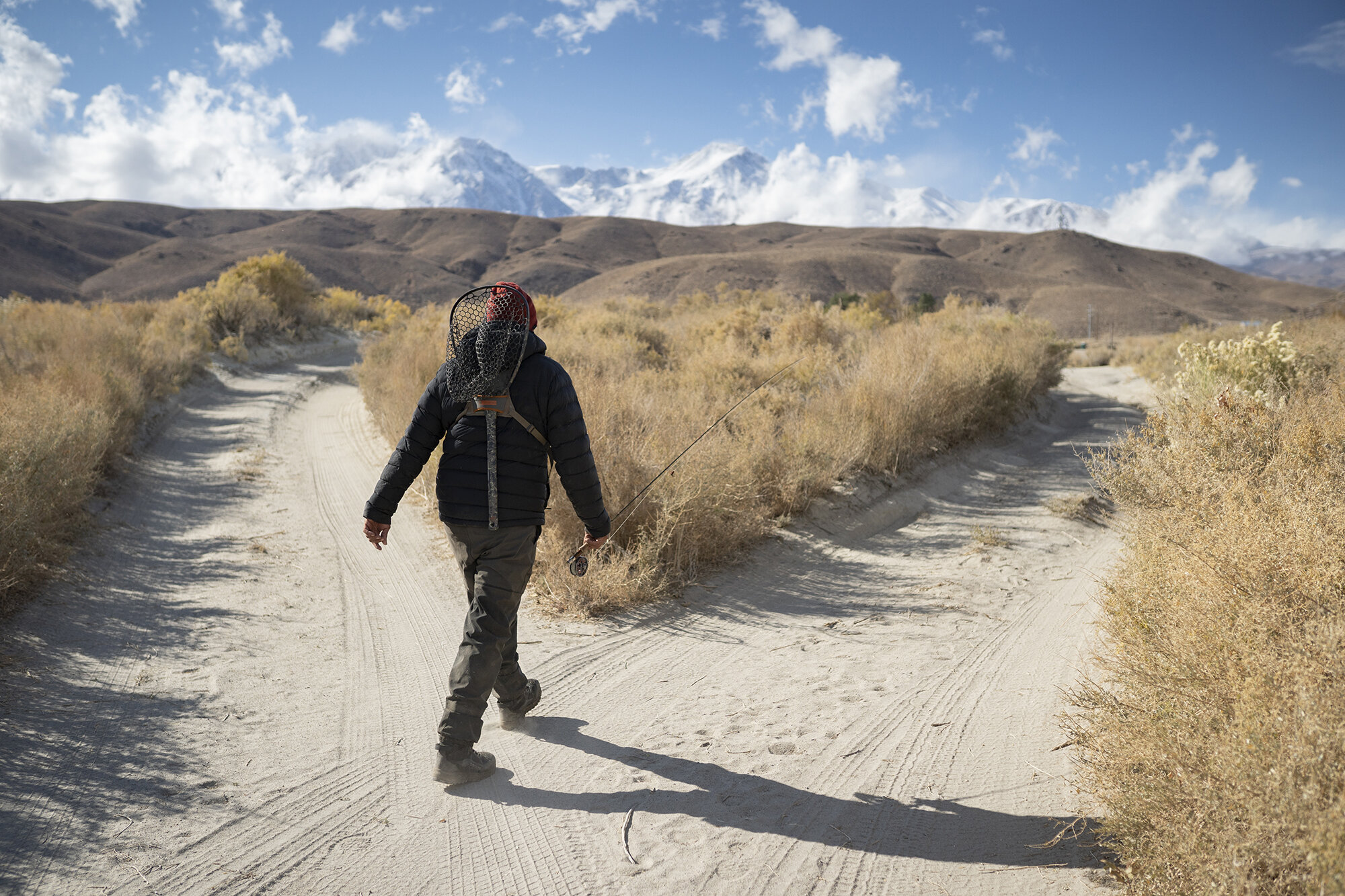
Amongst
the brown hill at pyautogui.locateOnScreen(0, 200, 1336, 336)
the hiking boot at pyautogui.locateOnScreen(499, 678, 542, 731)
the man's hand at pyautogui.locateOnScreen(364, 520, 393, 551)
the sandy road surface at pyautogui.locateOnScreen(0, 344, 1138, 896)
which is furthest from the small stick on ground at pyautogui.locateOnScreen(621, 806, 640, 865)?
the brown hill at pyautogui.locateOnScreen(0, 200, 1336, 336)

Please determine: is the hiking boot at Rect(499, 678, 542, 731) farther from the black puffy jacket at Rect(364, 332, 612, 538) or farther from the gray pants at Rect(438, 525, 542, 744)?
the black puffy jacket at Rect(364, 332, 612, 538)

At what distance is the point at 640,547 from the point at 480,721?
2387 millimetres

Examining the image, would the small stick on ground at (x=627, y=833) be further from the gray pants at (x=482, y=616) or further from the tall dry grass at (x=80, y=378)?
the tall dry grass at (x=80, y=378)

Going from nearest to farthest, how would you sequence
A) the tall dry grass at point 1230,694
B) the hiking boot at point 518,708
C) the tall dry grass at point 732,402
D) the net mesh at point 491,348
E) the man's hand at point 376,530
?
the tall dry grass at point 1230,694 < the net mesh at point 491,348 < the man's hand at point 376,530 < the hiking boot at point 518,708 < the tall dry grass at point 732,402

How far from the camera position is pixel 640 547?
528 cm

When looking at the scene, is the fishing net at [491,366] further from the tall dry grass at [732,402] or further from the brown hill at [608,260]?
the brown hill at [608,260]

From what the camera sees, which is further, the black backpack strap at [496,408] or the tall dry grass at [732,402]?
the tall dry grass at [732,402]

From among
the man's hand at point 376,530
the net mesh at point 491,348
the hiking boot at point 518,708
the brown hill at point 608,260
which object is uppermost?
the brown hill at point 608,260

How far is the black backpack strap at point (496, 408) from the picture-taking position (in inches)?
117

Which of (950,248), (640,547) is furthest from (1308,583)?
(950,248)

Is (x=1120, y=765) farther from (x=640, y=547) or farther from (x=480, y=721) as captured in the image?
(x=640, y=547)

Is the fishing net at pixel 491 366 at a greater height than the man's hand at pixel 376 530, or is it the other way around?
the fishing net at pixel 491 366

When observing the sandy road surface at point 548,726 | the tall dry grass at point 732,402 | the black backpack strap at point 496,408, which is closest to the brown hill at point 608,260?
the tall dry grass at point 732,402

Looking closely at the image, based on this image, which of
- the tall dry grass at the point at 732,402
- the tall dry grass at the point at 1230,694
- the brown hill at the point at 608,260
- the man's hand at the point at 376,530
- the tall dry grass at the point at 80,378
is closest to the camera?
the tall dry grass at the point at 1230,694
